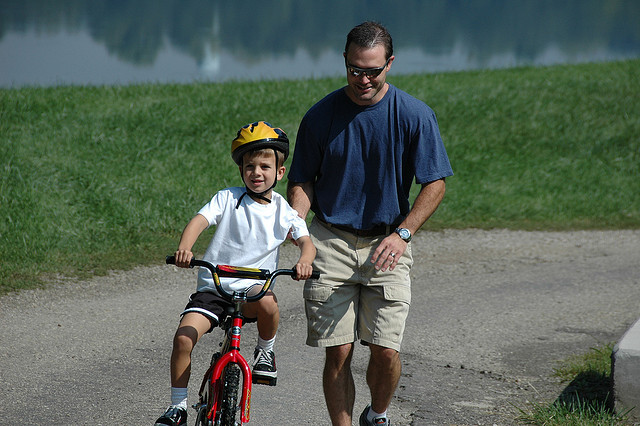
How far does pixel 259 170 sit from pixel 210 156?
10166 mm

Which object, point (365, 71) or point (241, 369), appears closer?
point (241, 369)

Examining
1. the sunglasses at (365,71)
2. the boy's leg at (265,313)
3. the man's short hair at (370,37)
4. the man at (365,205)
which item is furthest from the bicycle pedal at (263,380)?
the man's short hair at (370,37)

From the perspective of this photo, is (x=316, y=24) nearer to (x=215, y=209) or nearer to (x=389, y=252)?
(x=389, y=252)

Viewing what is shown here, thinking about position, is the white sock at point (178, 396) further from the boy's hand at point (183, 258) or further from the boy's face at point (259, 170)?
the boy's face at point (259, 170)

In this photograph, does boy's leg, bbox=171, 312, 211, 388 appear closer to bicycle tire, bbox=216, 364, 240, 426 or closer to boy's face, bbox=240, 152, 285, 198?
bicycle tire, bbox=216, 364, 240, 426

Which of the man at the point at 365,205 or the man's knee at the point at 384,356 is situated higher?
the man at the point at 365,205

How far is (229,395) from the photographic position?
416 centimetres

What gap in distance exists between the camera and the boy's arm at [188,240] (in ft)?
13.6

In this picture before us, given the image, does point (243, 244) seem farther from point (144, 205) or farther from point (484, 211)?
point (484, 211)

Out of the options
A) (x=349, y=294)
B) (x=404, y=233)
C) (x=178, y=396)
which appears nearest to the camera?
(x=178, y=396)

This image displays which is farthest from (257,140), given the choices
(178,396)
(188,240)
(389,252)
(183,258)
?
(178,396)

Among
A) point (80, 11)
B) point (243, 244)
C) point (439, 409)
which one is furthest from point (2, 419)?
point (80, 11)

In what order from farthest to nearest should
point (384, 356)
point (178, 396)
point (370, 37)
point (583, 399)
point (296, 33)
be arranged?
point (296, 33)
point (583, 399)
point (384, 356)
point (370, 37)
point (178, 396)

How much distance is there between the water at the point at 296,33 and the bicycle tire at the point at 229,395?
15.8 meters
